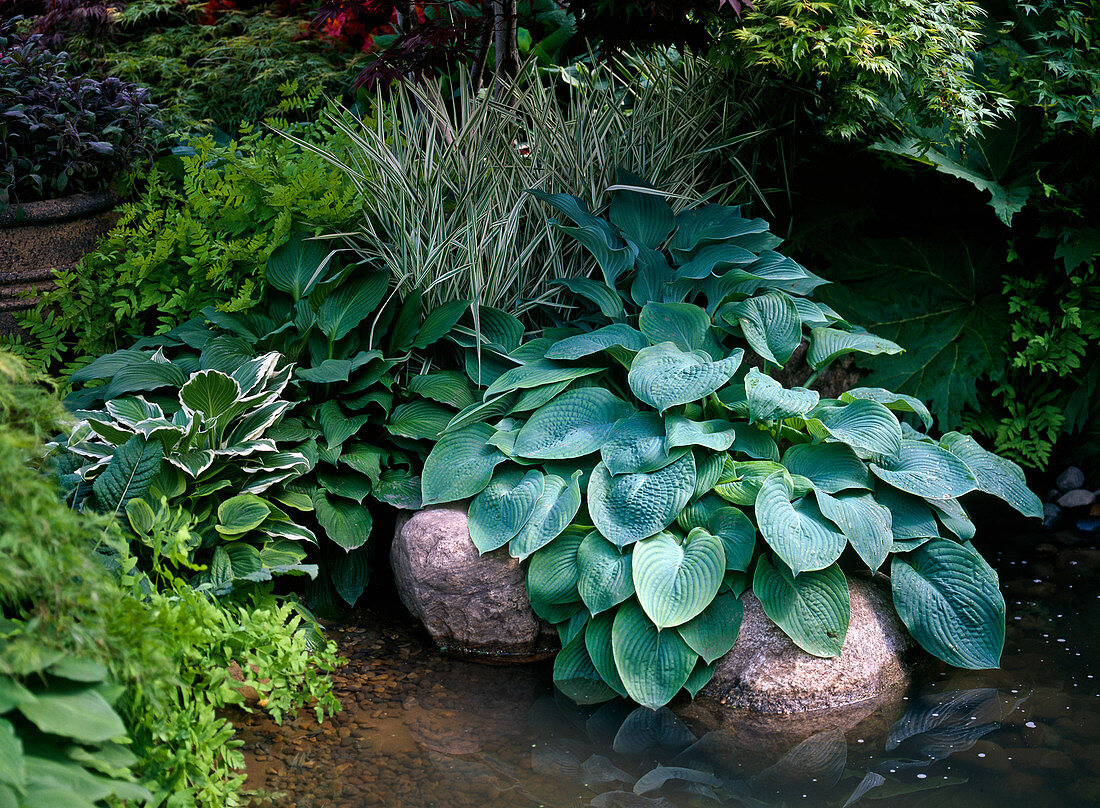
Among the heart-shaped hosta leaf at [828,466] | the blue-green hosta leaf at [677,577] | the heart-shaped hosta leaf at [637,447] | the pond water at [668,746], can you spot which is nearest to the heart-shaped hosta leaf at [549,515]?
the heart-shaped hosta leaf at [637,447]

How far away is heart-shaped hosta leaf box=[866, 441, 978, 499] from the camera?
236 centimetres

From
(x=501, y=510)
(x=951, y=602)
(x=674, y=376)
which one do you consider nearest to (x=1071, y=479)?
(x=951, y=602)

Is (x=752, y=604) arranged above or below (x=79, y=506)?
below

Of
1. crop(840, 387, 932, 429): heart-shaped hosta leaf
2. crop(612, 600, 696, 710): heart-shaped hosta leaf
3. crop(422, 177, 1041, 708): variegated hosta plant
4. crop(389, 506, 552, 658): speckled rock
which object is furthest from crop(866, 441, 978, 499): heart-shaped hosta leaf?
crop(389, 506, 552, 658): speckled rock

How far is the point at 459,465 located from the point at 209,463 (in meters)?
0.70

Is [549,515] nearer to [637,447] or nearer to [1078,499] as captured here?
[637,447]

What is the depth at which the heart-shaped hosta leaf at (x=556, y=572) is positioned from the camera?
2336mm

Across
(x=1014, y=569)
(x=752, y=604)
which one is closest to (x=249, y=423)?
(x=752, y=604)

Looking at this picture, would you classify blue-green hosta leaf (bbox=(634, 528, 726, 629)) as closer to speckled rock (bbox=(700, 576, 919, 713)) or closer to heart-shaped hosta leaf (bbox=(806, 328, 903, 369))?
speckled rock (bbox=(700, 576, 919, 713))

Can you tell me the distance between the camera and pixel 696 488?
2.39 m

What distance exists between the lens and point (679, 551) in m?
2.29

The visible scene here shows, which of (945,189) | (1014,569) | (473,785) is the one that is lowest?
(1014,569)

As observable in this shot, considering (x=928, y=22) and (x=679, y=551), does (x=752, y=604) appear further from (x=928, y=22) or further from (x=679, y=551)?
(x=928, y=22)

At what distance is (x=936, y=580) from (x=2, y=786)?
214 cm
